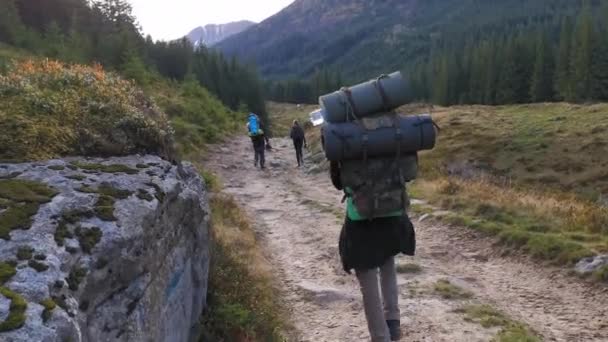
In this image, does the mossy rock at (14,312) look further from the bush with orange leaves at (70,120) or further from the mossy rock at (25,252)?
the bush with orange leaves at (70,120)

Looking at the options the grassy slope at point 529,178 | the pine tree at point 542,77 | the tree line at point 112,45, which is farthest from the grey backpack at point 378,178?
the pine tree at point 542,77

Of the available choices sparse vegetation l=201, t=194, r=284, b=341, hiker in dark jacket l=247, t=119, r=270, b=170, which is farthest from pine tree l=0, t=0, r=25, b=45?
sparse vegetation l=201, t=194, r=284, b=341

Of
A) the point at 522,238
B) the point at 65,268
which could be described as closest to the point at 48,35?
the point at 522,238

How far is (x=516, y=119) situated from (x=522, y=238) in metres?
39.5

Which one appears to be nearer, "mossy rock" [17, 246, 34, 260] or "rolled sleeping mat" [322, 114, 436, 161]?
"mossy rock" [17, 246, 34, 260]

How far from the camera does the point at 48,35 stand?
4959cm

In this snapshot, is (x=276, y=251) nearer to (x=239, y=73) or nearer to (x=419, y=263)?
(x=419, y=263)

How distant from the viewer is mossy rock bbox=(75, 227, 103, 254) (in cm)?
423

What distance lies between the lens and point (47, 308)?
11.0ft

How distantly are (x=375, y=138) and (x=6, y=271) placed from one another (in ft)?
10.9

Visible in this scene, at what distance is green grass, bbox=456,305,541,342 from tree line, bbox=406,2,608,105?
87142 millimetres

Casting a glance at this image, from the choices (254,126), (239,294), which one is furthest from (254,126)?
(239,294)

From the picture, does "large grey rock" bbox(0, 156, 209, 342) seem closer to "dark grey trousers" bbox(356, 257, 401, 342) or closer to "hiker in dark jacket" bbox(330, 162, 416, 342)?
"hiker in dark jacket" bbox(330, 162, 416, 342)

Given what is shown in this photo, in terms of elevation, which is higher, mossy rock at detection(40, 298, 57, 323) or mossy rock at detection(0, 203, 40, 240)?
mossy rock at detection(0, 203, 40, 240)
